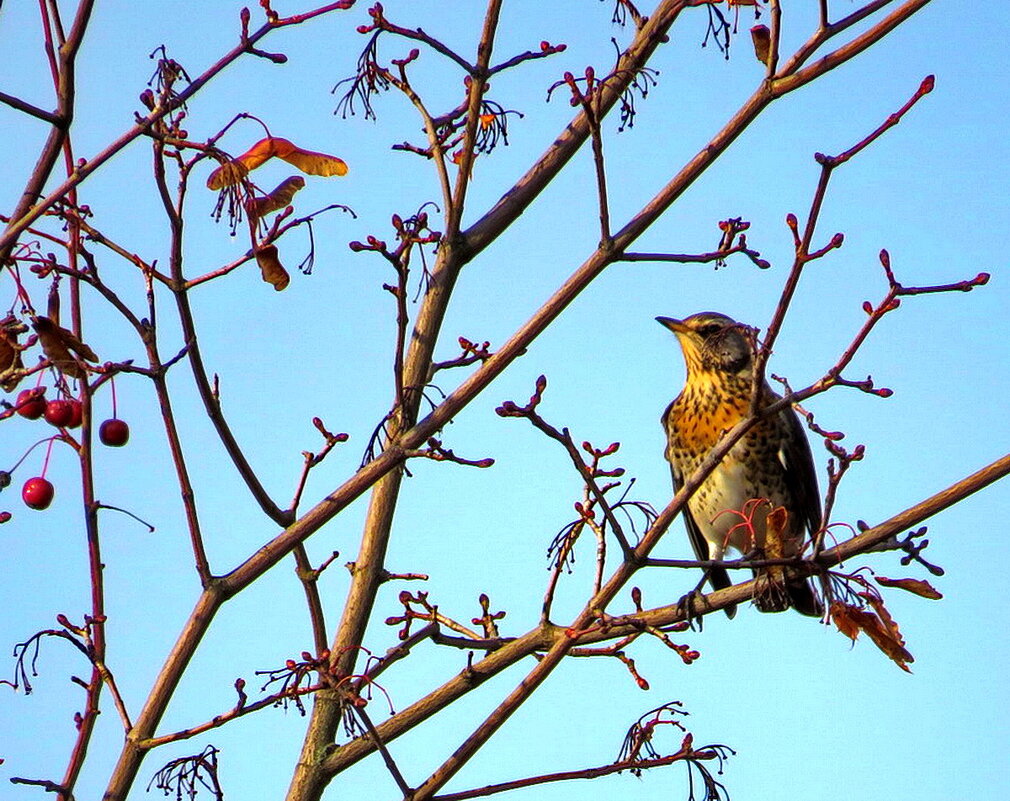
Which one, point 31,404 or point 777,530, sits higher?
point 31,404

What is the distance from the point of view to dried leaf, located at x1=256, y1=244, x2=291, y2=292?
8.48ft

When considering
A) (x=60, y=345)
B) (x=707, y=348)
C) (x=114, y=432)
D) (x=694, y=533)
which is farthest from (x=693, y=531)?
(x=60, y=345)

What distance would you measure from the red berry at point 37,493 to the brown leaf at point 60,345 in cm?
60

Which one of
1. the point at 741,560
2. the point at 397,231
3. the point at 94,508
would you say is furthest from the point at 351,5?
the point at 741,560

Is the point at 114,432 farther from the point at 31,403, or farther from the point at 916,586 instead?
the point at 916,586

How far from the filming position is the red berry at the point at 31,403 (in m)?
2.67

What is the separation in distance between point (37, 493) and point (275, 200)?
2.73 ft

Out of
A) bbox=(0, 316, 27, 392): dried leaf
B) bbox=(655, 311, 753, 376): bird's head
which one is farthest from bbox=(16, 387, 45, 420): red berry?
bbox=(655, 311, 753, 376): bird's head

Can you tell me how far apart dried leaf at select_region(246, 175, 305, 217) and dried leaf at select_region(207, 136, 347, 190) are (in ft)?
0.17

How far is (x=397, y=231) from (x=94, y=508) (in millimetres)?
826

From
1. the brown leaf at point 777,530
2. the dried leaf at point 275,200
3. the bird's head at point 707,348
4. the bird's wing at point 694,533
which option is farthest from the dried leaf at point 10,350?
the bird's wing at point 694,533

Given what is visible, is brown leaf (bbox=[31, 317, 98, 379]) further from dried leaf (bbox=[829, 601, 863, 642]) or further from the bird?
the bird

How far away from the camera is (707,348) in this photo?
567 cm

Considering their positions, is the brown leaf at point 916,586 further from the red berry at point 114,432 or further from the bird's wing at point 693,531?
the bird's wing at point 693,531
